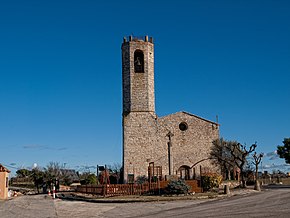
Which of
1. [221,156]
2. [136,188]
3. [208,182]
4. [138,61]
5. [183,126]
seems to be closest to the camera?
[136,188]

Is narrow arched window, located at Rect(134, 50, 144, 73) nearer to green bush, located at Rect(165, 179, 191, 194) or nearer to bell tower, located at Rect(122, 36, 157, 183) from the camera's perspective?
bell tower, located at Rect(122, 36, 157, 183)

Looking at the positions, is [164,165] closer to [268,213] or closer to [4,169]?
[4,169]

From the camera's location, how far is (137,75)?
1762 inches

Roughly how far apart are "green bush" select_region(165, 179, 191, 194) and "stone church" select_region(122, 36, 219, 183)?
14.1 m

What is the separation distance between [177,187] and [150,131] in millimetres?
16535

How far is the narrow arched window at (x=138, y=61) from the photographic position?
4509 cm

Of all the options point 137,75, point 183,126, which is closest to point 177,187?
point 183,126

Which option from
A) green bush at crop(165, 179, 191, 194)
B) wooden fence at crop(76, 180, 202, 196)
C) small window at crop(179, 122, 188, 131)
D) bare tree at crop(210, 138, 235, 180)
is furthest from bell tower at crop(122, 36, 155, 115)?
green bush at crop(165, 179, 191, 194)

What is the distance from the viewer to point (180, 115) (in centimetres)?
4553

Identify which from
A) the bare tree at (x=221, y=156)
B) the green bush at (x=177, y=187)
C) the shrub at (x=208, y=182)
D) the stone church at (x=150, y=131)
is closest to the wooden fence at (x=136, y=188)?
the shrub at (x=208, y=182)

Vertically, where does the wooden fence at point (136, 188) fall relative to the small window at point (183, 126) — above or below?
below

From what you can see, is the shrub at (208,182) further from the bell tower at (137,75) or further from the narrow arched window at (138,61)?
the narrow arched window at (138,61)

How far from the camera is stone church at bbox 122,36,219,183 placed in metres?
43.6

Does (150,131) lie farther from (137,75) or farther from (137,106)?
(137,75)
